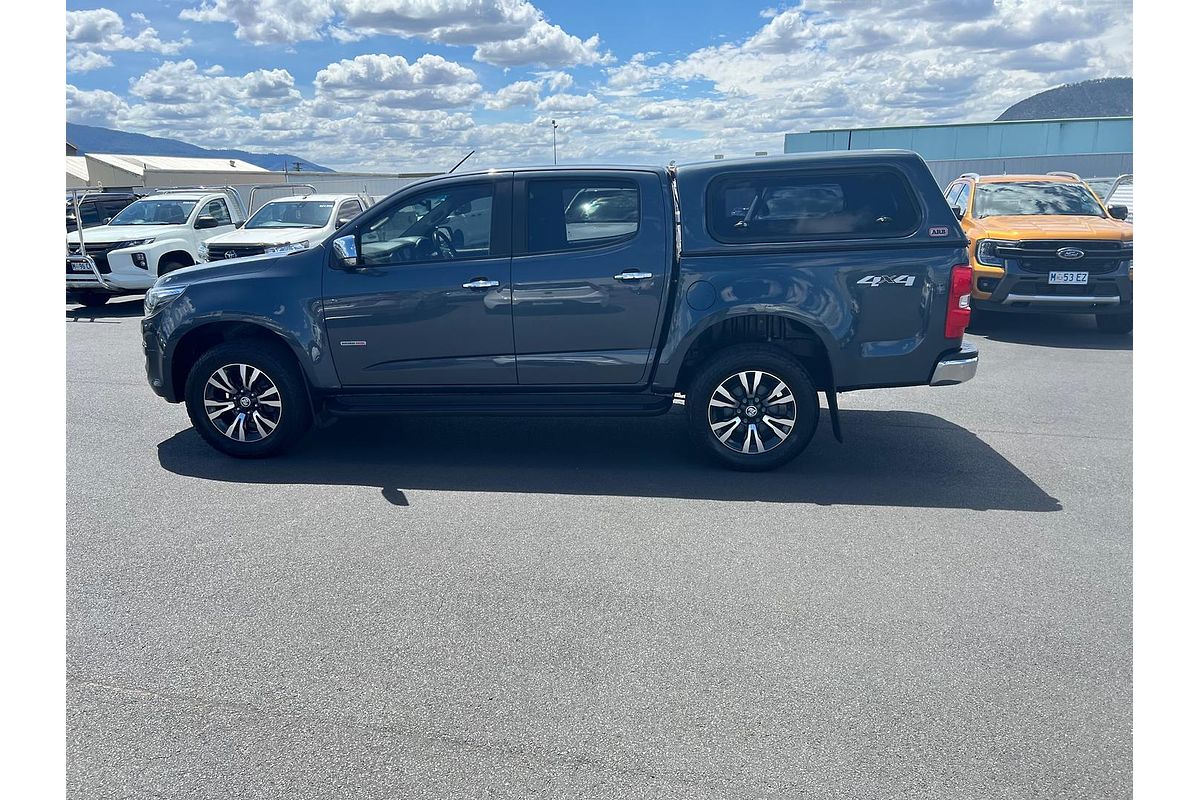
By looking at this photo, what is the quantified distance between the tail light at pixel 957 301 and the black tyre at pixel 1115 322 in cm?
737

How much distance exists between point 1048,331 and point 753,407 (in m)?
8.10

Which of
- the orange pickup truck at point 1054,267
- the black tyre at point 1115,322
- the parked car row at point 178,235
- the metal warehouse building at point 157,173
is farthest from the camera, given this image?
the metal warehouse building at point 157,173

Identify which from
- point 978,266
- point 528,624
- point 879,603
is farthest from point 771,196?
point 978,266

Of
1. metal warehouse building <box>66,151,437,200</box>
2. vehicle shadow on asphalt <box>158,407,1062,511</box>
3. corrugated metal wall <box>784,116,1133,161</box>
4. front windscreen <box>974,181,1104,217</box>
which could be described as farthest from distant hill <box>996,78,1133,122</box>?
vehicle shadow on asphalt <box>158,407,1062,511</box>

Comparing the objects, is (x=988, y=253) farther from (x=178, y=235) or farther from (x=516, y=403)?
(x=178, y=235)

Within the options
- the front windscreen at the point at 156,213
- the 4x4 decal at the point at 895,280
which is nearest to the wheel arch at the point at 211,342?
the 4x4 decal at the point at 895,280

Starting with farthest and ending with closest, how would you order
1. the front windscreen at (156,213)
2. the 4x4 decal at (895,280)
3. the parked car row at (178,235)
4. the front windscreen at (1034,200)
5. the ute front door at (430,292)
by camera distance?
the front windscreen at (156,213) < the parked car row at (178,235) < the front windscreen at (1034,200) < the ute front door at (430,292) < the 4x4 decal at (895,280)

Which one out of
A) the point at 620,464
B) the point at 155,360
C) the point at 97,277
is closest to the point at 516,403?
the point at 620,464

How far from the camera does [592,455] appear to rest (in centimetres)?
680

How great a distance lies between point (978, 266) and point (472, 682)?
10.1 metres

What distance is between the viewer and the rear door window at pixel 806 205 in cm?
622

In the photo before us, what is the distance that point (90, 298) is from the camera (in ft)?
52.9

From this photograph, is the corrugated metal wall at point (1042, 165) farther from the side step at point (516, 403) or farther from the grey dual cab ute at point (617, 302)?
the side step at point (516, 403)

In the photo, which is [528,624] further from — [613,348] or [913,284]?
[913,284]
